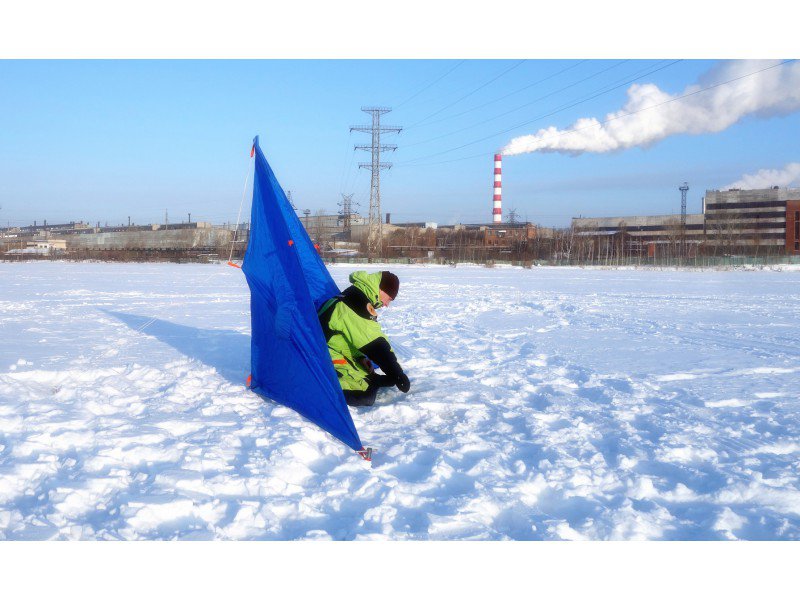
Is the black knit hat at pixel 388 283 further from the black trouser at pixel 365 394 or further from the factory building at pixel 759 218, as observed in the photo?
the factory building at pixel 759 218

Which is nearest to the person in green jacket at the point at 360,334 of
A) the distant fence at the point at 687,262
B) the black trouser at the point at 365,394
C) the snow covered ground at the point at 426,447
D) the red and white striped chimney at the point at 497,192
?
the black trouser at the point at 365,394

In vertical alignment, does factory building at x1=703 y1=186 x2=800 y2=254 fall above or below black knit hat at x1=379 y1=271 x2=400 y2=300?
above

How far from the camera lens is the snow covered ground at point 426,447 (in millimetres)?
2795

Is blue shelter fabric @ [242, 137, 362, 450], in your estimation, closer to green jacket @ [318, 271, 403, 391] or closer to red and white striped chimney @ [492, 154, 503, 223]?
green jacket @ [318, 271, 403, 391]

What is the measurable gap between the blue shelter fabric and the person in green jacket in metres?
0.29

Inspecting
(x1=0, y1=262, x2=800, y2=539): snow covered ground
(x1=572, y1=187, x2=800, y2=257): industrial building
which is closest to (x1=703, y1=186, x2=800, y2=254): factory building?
(x1=572, y1=187, x2=800, y2=257): industrial building

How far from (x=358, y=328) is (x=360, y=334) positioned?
5cm

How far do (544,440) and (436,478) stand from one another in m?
1.03

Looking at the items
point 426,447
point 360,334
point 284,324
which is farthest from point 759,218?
point 426,447

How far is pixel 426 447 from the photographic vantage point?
382 centimetres

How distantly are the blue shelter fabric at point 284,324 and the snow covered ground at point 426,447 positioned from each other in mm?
196

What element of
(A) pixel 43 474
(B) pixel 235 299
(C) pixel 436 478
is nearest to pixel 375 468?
(C) pixel 436 478

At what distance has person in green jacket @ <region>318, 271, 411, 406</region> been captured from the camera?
4480 millimetres

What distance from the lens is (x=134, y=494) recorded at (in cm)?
301
